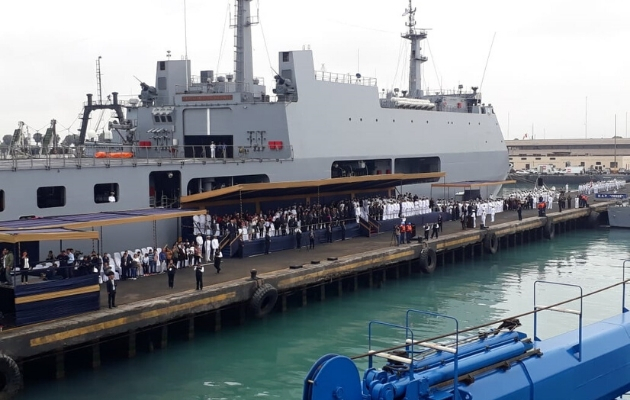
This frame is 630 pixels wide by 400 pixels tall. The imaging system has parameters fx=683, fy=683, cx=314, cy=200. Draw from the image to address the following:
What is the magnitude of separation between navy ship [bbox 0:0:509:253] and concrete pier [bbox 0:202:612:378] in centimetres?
433

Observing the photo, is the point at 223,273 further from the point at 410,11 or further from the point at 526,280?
the point at 410,11

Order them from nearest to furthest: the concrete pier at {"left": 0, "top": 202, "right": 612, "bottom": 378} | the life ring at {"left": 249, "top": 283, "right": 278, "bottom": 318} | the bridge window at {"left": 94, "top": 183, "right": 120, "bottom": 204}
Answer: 1. the concrete pier at {"left": 0, "top": 202, "right": 612, "bottom": 378}
2. the life ring at {"left": 249, "top": 283, "right": 278, "bottom": 318}
3. the bridge window at {"left": 94, "top": 183, "right": 120, "bottom": 204}

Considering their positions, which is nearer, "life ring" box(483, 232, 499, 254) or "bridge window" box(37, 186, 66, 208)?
"bridge window" box(37, 186, 66, 208)

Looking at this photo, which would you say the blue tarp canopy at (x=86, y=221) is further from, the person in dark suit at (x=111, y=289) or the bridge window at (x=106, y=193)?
the person in dark suit at (x=111, y=289)

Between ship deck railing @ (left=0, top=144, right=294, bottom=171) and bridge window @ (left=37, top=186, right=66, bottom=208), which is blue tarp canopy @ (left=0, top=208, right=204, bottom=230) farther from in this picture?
ship deck railing @ (left=0, top=144, right=294, bottom=171)

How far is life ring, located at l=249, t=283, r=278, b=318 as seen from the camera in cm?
1891

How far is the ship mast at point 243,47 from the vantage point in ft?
108

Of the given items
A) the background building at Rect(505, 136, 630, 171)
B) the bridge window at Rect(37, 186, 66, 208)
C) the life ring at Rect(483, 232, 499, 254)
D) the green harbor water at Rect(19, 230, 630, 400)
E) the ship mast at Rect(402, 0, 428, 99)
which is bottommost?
the green harbor water at Rect(19, 230, 630, 400)

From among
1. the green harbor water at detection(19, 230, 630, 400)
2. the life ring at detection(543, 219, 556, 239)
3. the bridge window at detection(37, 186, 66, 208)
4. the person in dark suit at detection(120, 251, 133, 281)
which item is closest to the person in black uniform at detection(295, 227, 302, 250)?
the green harbor water at detection(19, 230, 630, 400)

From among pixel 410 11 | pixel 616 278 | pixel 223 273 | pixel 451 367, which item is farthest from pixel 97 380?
pixel 410 11

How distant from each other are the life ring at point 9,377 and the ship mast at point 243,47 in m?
21.5

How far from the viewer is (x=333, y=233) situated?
90.5ft

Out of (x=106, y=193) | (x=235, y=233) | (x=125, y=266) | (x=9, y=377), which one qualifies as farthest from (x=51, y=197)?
(x=9, y=377)

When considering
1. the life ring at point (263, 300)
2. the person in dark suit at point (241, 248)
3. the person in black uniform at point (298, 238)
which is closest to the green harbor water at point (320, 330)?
the life ring at point (263, 300)
